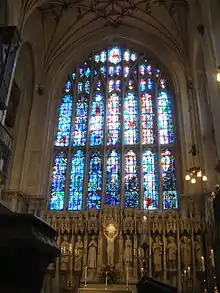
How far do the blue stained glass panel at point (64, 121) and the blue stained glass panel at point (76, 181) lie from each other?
114 centimetres

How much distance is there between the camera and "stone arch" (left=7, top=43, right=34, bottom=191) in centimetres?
1656

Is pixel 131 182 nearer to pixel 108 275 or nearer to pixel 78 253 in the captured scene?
pixel 78 253

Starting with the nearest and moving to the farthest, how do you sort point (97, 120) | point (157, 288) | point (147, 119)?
point (157, 288) → point (147, 119) → point (97, 120)

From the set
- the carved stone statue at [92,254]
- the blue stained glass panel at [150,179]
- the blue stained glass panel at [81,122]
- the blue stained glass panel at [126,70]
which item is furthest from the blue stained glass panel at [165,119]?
the carved stone statue at [92,254]

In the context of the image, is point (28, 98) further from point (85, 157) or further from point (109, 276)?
point (109, 276)

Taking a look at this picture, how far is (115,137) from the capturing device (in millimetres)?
17859

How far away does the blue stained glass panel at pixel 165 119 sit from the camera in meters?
17.4

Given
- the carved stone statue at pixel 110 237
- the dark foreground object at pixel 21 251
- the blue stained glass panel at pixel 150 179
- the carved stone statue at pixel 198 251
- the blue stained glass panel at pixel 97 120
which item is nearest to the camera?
the dark foreground object at pixel 21 251

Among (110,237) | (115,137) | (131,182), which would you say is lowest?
(110,237)

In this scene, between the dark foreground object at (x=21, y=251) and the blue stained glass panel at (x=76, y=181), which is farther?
the blue stained glass panel at (x=76, y=181)

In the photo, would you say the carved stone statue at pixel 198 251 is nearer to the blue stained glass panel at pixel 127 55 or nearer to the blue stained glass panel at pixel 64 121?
the blue stained glass panel at pixel 64 121

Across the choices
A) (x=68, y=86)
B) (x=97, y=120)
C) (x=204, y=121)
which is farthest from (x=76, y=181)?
(x=204, y=121)

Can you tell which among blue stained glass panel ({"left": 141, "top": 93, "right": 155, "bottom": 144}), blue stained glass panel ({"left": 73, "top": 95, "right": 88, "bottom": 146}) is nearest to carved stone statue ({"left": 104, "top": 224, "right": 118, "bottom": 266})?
blue stained glass panel ({"left": 141, "top": 93, "right": 155, "bottom": 144})

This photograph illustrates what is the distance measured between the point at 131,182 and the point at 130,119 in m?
3.73
